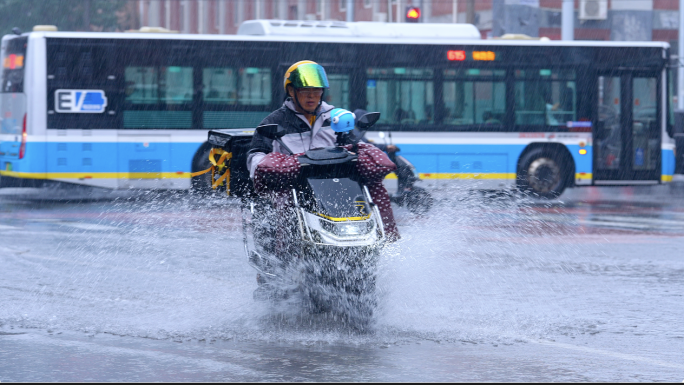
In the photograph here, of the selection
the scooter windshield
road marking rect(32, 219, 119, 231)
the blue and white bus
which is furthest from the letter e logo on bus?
the scooter windshield

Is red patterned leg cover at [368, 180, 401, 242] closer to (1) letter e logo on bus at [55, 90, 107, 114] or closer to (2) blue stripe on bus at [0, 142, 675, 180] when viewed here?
(2) blue stripe on bus at [0, 142, 675, 180]

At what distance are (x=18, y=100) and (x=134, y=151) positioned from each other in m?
2.09

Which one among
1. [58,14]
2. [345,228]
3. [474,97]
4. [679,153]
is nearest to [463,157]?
[474,97]

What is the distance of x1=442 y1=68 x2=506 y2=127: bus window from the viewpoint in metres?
19.6

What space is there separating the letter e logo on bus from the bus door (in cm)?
862

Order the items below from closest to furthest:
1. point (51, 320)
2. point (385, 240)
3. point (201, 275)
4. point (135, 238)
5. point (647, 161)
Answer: point (385, 240), point (51, 320), point (201, 275), point (135, 238), point (647, 161)

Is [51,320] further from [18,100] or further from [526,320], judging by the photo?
[18,100]

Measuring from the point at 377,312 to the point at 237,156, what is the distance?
4.70 ft

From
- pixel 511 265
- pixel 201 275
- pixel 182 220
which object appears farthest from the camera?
pixel 182 220

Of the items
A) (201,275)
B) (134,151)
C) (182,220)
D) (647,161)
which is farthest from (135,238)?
(647,161)

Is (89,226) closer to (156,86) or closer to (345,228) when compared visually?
(156,86)

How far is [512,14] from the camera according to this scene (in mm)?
31656

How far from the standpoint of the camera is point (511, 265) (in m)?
10.1

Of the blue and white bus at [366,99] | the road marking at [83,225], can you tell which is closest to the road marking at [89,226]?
the road marking at [83,225]
